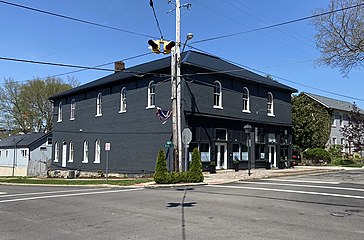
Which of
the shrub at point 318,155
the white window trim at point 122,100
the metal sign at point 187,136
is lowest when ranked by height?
the shrub at point 318,155

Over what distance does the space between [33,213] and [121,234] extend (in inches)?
169

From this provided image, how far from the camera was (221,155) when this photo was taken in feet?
94.0

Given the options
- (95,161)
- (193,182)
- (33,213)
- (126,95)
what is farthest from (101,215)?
(95,161)

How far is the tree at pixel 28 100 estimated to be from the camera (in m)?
58.7

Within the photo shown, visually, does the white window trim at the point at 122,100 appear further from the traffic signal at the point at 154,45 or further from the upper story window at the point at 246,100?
the traffic signal at the point at 154,45

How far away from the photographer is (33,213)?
35.0 ft

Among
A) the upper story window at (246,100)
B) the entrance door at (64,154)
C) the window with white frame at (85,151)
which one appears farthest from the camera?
the entrance door at (64,154)

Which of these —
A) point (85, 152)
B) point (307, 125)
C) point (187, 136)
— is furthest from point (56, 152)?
point (307, 125)

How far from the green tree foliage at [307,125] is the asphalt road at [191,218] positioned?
28.6 metres

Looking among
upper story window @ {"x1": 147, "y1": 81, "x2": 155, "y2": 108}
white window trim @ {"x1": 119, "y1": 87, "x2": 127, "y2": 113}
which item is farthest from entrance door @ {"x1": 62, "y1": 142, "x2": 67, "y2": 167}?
upper story window @ {"x1": 147, "y1": 81, "x2": 155, "y2": 108}

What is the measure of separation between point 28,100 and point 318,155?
4389 centimetres

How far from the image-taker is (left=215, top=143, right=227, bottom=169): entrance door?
92.6 feet

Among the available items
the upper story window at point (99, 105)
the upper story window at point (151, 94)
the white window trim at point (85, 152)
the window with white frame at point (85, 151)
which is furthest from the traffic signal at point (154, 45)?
the window with white frame at point (85, 151)

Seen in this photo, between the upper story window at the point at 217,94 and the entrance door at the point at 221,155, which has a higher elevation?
the upper story window at the point at 217,94
